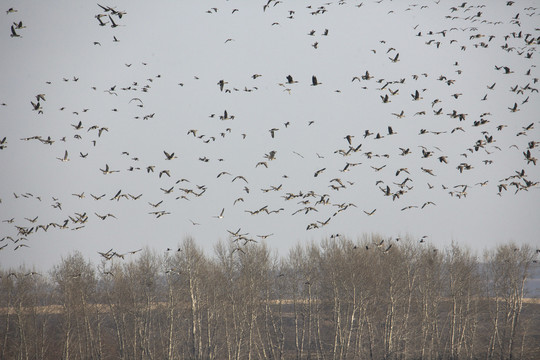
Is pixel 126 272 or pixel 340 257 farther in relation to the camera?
pixel 126 272

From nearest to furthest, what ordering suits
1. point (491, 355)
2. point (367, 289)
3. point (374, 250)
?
point (367, 289)
point (491, 355)
point (374, 250)

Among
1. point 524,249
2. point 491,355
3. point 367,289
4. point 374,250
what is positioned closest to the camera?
point 367,289

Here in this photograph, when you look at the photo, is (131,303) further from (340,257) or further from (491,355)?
(491,355)

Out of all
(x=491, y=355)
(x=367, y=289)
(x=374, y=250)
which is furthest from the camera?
(x=374, y=250)

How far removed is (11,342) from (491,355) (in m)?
55.4

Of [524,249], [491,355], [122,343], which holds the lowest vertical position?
[491,355]

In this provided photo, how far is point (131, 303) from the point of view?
53.6m

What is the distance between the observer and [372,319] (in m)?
54.9

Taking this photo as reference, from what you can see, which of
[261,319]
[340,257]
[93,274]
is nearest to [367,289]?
[340,257]

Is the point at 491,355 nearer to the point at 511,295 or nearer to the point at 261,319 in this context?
the point at 511,295

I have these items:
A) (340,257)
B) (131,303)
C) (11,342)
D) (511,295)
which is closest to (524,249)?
(511,295)

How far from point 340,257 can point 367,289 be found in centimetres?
594

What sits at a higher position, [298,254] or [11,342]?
[298,254]

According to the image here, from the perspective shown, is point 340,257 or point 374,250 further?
point 374,250
